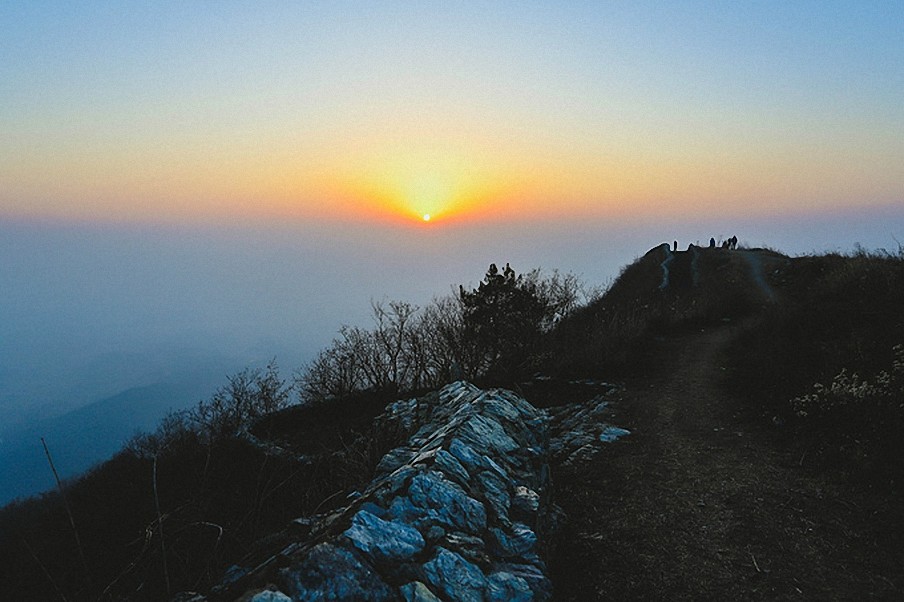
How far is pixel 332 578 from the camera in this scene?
2738 millimetres

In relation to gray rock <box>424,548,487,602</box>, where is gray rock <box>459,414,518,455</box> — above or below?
above

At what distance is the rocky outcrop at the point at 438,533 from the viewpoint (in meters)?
2.78

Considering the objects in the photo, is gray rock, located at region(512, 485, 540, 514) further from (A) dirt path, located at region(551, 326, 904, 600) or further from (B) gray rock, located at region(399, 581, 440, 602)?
(B) gray rock, located at region(399, 581, 440, 602)

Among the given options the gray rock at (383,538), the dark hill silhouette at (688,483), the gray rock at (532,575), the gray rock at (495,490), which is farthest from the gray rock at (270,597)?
the gray rock at (495,490)

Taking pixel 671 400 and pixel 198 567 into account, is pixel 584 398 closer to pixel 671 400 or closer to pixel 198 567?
pixel 671 400

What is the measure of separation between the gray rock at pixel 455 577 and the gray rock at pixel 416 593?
89mm

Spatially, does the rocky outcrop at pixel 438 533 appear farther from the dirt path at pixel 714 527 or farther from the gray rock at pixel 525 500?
the dirt path at pixel 714 527

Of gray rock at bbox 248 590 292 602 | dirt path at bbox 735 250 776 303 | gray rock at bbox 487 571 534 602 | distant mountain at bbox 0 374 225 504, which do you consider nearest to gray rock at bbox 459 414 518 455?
gray rock at bbox 487 571 534 602

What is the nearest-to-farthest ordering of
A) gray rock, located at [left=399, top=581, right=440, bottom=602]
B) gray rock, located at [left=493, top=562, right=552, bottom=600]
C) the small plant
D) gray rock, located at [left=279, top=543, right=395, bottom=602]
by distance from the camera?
gray rock, located at [left=279, top=543, right=395, bottom=602]
gray rock, located at [left=399, top=581, right=440, bottom=602]
gray rock, located at [left=493, top=562, right=552, bottom=600]
the small plant

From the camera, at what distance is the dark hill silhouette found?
461 centimetres

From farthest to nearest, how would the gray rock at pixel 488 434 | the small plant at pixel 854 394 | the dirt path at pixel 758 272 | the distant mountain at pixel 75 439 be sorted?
the distant mountain at pixel 75 439 → the dirt path at pixel 758 272 → the small plant at pixel 854 394 → the gray rock at pixel 488 434

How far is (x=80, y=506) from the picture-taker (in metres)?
18.1

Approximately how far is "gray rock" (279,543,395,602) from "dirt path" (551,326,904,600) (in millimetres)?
2477

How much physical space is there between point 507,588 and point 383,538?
3.24 ft
